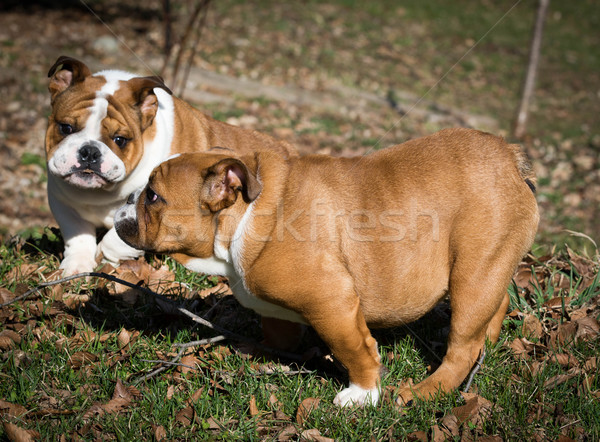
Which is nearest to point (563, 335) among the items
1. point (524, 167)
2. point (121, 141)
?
point (524, 167)

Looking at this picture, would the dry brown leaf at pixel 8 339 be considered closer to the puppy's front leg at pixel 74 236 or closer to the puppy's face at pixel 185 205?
the puppy's front leg at pixel 74 236

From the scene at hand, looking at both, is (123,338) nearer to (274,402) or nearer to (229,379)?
(229,379)

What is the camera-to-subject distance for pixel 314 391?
3604 millimetres

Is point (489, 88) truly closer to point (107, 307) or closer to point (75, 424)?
point (107, 307)

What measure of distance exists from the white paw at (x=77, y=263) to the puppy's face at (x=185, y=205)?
1.49 meters

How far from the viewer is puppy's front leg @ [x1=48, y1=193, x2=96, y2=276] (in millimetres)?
4840

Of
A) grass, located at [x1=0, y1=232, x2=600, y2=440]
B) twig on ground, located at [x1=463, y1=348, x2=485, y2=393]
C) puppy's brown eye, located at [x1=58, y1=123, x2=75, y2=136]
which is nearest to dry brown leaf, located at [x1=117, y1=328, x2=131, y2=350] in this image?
grass, located at [x1=0, y1=232, x2=600, y2=440]

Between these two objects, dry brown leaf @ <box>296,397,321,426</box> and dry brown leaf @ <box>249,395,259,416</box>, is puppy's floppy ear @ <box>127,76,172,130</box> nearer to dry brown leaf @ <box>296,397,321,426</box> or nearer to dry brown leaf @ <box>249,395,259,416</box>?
dry brown leaf @ <box>249,395,259,416</box>

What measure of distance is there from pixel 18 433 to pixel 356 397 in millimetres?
1899

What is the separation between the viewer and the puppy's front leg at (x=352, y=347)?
10.7ft

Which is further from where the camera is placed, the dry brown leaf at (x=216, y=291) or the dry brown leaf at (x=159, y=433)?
the dry brown leaf at (x=216, y=291)

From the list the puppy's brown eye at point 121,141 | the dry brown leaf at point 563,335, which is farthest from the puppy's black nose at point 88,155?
the dry brown leaf at point 563,335

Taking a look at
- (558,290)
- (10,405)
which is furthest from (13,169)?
(558,290)

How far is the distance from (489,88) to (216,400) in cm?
1380
